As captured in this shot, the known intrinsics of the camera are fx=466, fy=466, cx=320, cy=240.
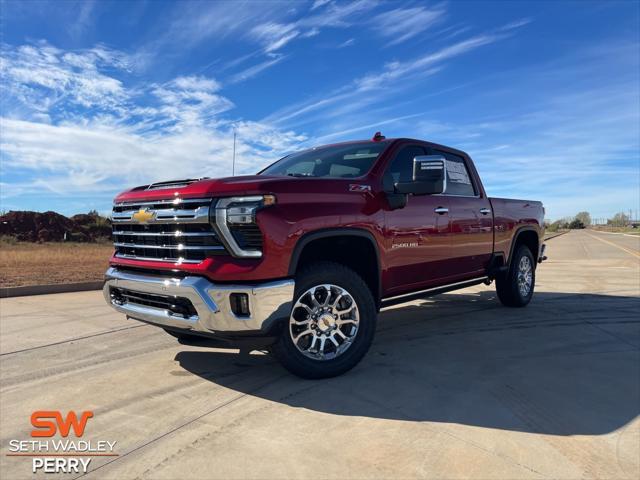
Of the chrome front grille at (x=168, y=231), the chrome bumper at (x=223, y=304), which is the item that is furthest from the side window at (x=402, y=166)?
the chrome front grille at (x=168, y=231)

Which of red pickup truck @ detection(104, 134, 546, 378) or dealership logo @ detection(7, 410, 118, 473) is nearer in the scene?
dealership logo @ detection(7, 410, 118, 473)

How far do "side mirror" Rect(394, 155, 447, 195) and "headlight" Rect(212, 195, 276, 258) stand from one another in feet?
4.76

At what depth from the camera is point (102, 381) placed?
3699 mm

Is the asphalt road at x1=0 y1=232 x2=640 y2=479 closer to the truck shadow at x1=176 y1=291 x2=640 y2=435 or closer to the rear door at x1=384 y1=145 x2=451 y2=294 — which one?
the truck shadow at x1=176 y1=291 x2=640 y2=435

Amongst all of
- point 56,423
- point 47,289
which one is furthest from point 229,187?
point 47,289

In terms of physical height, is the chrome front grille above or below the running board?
above

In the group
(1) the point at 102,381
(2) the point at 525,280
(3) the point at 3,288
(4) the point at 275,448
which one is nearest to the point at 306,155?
(1) the point at 102,381

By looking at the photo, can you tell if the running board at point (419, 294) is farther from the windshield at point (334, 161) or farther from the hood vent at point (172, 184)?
the hood vent at point (172, 184)

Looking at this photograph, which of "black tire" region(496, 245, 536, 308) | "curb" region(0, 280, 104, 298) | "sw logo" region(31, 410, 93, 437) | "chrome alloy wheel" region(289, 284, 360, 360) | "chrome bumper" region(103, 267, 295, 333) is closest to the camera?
"sw logo" region(31, 410, 93, 437)

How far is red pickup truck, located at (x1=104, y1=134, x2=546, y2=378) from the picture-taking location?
323cm

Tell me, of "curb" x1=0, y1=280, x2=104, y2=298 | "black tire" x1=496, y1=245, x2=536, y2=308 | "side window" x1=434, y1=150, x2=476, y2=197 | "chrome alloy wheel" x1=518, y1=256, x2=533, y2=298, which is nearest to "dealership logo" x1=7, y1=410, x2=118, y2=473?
"side window" x1=434, y1=150, x2=476, y2=197

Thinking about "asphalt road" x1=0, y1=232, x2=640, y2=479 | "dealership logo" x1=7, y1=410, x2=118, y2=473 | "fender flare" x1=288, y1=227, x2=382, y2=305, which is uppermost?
"fender flare" x1=288, y1=227, x2=382, y2=305

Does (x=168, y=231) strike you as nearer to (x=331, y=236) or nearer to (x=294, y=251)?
(x=294, y=251)

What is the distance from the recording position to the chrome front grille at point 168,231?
332 cm
